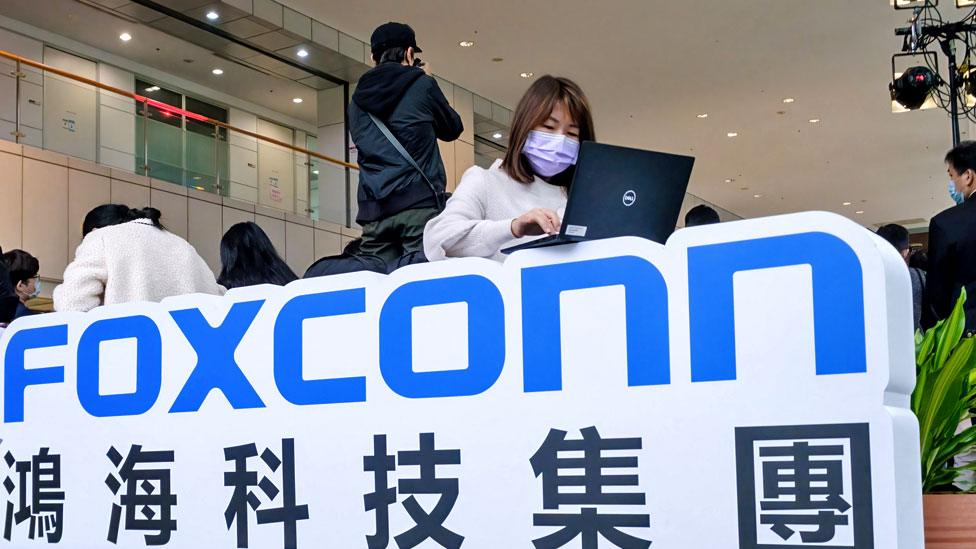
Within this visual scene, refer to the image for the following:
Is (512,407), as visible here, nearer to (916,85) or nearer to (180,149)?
(916,85)

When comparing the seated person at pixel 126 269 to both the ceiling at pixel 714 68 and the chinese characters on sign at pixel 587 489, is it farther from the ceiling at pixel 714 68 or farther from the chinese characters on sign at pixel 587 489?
the ceiling at pixel 714 68

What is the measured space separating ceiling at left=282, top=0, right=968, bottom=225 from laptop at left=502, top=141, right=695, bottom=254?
9850mm

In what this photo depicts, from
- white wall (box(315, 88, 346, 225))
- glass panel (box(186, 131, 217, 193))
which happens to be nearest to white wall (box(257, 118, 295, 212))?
white wall (box(315, 88, 346, 225))

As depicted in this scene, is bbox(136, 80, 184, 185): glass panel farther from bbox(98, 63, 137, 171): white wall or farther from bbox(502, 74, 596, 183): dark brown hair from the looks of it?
bbox(502, 74, 596, 183): dark brown hair

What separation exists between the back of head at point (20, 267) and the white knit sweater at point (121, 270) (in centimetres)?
285

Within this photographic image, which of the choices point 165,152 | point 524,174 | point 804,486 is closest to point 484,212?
point 524,174

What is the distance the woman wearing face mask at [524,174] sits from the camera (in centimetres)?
247

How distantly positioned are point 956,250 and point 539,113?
223 cm

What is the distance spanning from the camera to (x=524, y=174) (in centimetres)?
261

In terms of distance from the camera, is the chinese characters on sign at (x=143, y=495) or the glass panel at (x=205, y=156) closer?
the chinese characters on sign at (x=143, y=495)

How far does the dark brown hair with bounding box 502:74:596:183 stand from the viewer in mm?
2525

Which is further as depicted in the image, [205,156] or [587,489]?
[205,156]

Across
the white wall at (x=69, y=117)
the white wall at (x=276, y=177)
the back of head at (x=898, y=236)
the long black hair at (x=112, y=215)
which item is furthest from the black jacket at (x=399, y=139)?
the white wall at (x=276, y=177)

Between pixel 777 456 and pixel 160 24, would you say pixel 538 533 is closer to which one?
pixel 777 456
